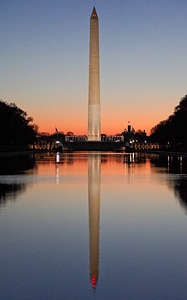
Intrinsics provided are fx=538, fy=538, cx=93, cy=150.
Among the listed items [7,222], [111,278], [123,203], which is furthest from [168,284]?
[123,203]

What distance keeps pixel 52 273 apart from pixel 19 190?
11.6m

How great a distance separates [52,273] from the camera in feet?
23.0

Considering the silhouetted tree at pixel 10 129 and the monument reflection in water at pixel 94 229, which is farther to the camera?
the silhouetted tree at pixel 10 129

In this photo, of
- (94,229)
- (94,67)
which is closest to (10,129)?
(94,67)

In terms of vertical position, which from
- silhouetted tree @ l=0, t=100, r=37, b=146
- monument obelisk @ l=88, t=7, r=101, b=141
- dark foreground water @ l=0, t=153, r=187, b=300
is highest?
monument obelisk @ l=88, t=7, r=101, b=141

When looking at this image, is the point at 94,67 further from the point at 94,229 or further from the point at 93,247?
the point at 93,247

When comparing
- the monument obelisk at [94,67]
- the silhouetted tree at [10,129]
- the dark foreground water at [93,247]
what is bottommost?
the dark foreground water at [93,247]

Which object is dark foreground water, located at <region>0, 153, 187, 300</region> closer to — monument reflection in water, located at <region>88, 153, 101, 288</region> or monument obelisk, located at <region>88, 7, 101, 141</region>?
monument reflection in water, located at <region>88, 153, 101, 288</region>

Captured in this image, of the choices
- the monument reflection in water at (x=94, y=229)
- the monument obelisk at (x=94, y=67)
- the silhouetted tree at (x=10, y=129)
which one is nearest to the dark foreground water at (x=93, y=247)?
the monument reflection in water at (x=94, y=229)

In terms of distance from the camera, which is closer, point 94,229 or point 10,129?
point 94,229

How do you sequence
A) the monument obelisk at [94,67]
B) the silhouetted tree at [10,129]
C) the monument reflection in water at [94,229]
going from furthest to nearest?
the monument obelisk at [94,67]
the silhouetted tree at [10,129]
the monument reflection in water at [94,229]

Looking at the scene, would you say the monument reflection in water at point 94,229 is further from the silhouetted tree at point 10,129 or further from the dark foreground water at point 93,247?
the silhouetted tree at point 10,129

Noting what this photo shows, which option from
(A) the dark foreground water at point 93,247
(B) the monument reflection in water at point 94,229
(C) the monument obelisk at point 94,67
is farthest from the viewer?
(C) the monument obelisk at point 94,67

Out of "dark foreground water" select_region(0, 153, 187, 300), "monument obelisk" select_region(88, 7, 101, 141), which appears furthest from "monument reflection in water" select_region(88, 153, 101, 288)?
"monument obelisk" select_region(88, 7, 101, 141)
